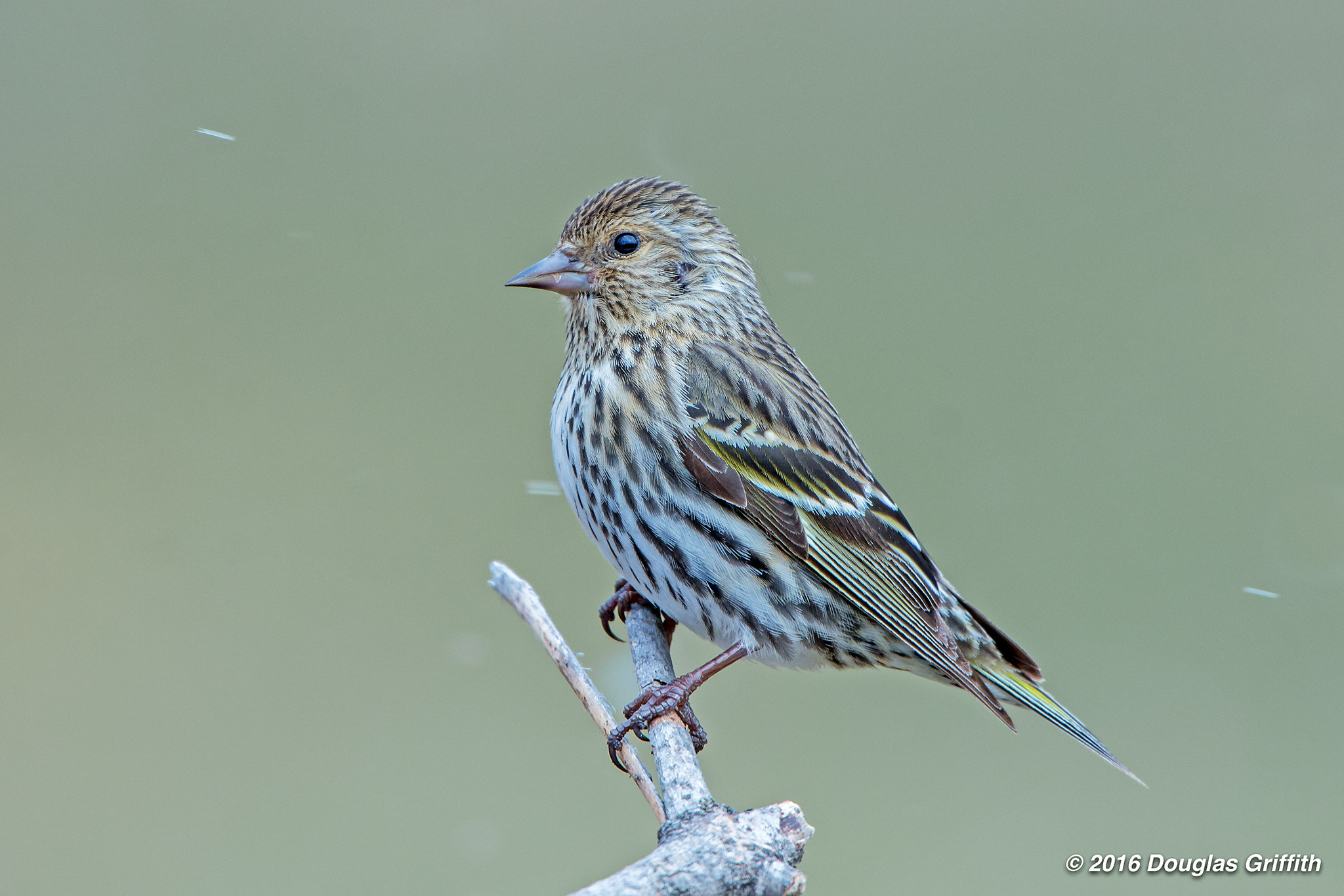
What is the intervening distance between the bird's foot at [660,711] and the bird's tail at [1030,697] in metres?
1.02

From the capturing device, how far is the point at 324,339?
24.6 ft

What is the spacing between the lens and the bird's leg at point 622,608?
4.04m

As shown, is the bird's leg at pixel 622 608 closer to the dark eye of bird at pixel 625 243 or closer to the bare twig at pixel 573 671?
the bare twig at pixel 573 671

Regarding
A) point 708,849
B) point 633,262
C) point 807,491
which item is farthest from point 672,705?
point 633,262

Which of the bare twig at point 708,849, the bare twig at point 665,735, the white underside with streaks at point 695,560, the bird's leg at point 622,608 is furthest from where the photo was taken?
the bird's leg at point 622,608

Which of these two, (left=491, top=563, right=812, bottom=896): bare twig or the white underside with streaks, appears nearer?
(left=491, top=563, right=812, bottom=896): bare twig

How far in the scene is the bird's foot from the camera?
319cm

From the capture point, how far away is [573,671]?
10.6 feet

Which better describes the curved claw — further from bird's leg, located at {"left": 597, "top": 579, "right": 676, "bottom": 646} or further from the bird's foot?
bird's leg, located at {"left": 597, "top": 579, "right": 676, "bottom": 646}

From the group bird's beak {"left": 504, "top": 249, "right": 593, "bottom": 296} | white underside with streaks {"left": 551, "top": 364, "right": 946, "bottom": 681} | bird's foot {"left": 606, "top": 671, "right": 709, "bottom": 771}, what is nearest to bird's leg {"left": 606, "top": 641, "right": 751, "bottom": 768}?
bird's foot {"left": 606, "top": 671, "right": 709, "bottom": 771}

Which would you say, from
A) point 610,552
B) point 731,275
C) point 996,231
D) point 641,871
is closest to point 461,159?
point 996,231

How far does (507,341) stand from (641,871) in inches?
212

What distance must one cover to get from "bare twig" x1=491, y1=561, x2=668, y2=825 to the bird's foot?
0.03 m

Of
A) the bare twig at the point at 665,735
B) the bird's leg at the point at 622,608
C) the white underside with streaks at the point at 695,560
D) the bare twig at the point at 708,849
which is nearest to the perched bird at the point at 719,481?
the white underside with streaks at the point at 695,560
